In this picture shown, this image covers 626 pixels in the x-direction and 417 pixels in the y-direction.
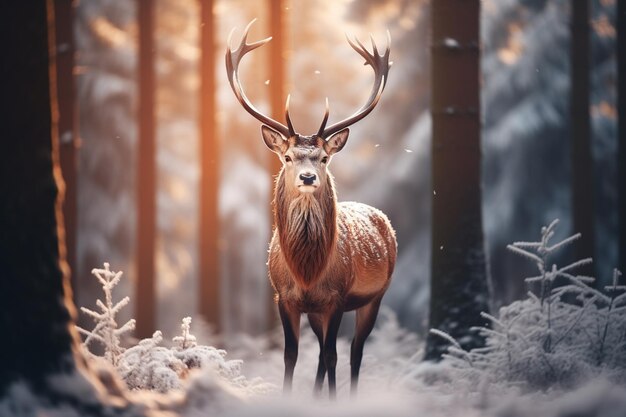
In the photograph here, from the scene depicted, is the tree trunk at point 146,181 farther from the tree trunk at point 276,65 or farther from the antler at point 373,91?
the antler at point 373,91

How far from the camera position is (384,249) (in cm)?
991

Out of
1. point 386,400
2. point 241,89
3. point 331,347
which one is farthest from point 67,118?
point 386,400

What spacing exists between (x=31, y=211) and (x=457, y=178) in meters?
5.19

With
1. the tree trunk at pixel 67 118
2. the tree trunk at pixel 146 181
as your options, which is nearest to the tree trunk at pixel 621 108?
the tree trunk at pixel 146 181

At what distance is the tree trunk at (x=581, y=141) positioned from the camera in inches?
610

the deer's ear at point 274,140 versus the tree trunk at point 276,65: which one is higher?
the tree trunk at point 276,65

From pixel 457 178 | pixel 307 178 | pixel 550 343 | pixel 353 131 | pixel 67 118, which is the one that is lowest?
pixel 550 343

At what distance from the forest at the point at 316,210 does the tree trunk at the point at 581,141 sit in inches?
1.4

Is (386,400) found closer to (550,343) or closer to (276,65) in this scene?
(550,343)

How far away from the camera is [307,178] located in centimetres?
820

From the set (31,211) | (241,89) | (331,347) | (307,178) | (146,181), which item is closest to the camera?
(31,211)

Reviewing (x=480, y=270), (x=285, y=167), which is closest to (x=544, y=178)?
(x=480, y=270)

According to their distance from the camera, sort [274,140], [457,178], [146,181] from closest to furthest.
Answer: [274,140] < [457,178] < [146,181]

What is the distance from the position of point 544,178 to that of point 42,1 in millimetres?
16594
